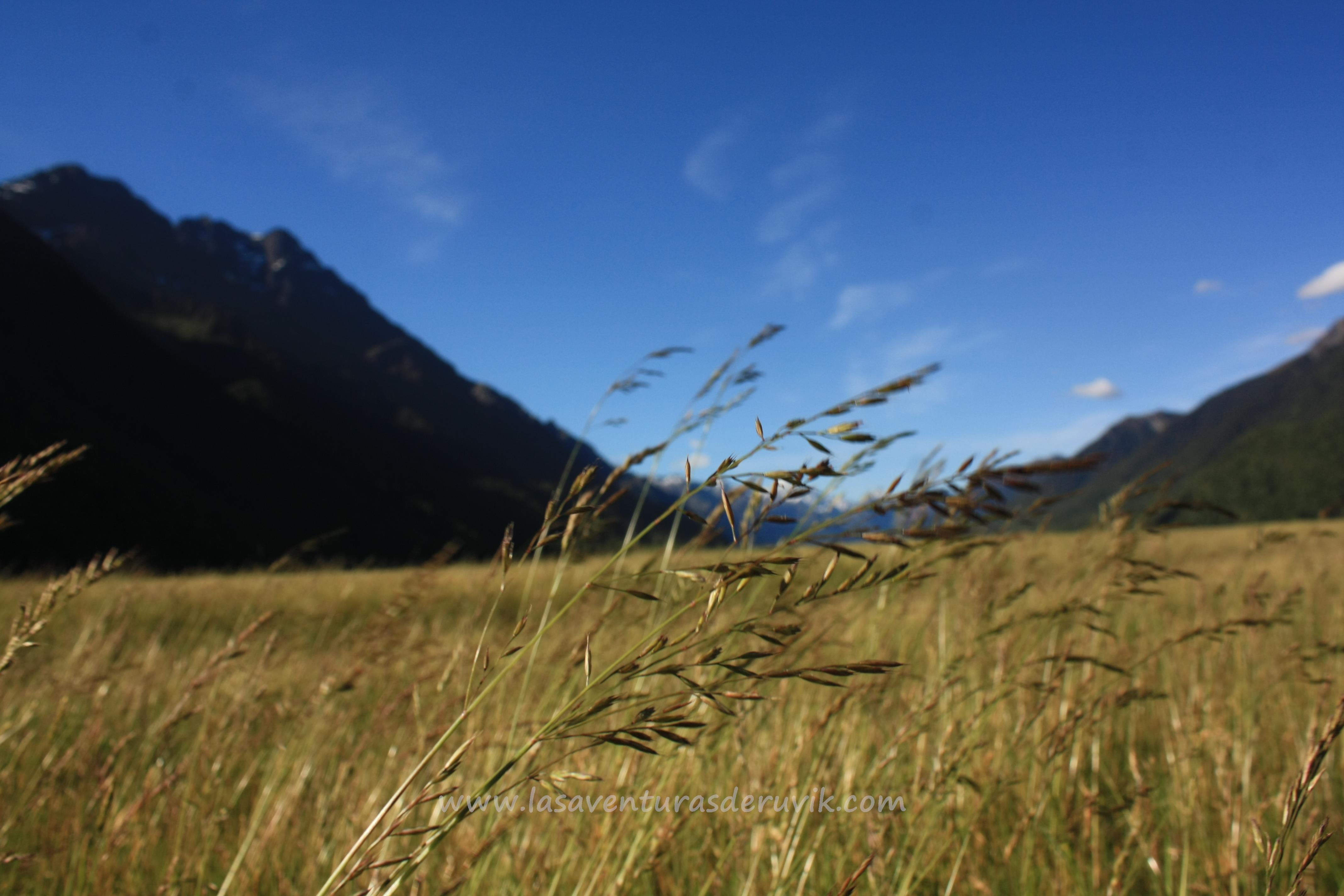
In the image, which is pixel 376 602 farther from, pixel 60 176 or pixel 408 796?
pixel 60 176

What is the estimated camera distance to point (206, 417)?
Result: 311 feet

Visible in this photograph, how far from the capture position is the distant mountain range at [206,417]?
65.8 m

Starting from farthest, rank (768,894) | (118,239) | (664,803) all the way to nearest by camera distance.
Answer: (118,239) < (664,803) < (768,894)

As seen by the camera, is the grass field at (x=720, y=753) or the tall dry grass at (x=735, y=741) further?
the grass field at (x=720, y=753)

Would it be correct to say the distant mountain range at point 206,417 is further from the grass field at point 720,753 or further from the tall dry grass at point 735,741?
the grass field at point 720,753

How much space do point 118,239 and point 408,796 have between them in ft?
650

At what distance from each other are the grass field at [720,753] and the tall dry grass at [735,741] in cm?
2

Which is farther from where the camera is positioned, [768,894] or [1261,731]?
[1261,731]

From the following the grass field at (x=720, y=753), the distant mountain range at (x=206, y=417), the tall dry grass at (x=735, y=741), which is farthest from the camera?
the distant mountain range at (x=206, y=417)

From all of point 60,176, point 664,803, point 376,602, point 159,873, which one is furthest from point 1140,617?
point 60,176

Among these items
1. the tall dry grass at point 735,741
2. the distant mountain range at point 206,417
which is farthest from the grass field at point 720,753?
the distant mountain range at point 206,417

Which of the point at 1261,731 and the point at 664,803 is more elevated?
the point at 664,803

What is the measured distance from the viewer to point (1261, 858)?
5.41 ft

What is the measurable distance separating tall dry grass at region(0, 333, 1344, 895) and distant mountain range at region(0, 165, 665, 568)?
0.40m
